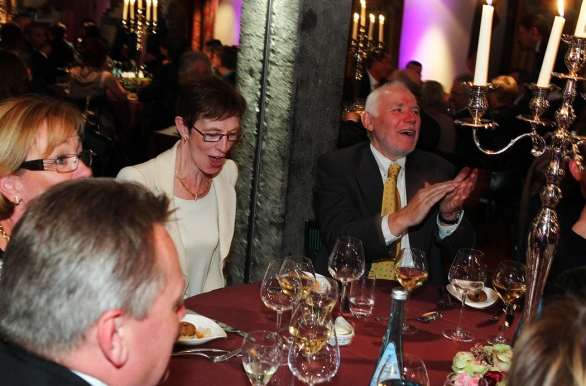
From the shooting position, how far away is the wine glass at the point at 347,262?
228cm

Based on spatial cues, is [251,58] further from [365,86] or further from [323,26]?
[365,86]

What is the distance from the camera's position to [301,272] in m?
2.12

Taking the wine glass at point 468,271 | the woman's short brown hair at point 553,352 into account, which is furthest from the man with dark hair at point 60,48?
the woman's short brown hair at point 553,352

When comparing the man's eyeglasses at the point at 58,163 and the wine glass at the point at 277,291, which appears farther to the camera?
the man's eyeglasses at the point at 58,163

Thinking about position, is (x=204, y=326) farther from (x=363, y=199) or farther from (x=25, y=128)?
(x=363, y=199)

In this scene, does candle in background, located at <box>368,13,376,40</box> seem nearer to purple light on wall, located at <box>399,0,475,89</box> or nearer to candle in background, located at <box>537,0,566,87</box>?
purple light on wall, located at <box>399,0,475,89</box>

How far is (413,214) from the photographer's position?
2.87 meters

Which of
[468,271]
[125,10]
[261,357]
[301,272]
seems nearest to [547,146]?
[468,271]

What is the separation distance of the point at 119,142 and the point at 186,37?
83 centimetres

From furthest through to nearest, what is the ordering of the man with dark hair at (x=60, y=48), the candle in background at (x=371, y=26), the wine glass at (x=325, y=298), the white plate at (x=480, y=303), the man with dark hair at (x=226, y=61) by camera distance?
the candle in background at (x=371, y=26), the man with dark hair at (x=226, y=61), the man with dark hair at (x=60, y=48), the white plate at (x=480, y=303), the wine glass at (x=325, y=298)

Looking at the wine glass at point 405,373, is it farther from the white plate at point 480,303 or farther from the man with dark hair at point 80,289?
the white plate at point 480,303

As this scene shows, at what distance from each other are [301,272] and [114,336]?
1088 millimetres

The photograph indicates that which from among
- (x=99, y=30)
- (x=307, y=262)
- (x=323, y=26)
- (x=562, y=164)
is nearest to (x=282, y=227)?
(x=323, y=26)

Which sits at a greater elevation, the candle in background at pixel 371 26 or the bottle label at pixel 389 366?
the candle in background at pixel 371 26
